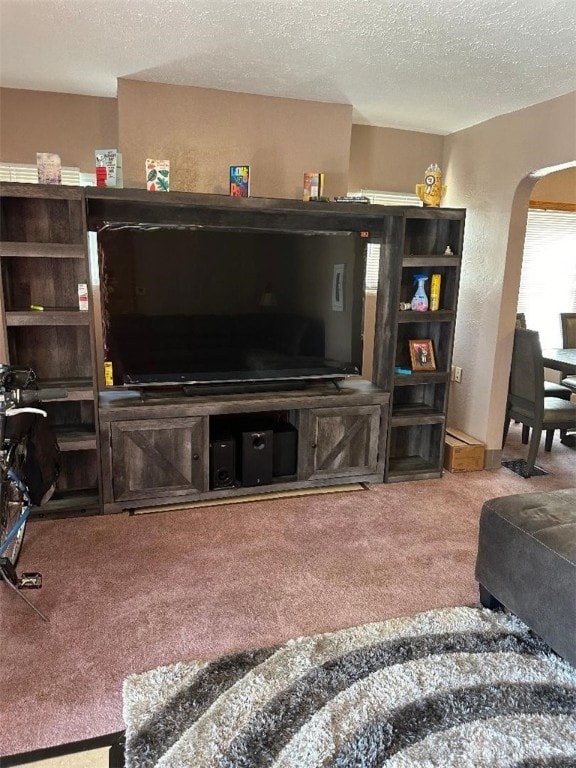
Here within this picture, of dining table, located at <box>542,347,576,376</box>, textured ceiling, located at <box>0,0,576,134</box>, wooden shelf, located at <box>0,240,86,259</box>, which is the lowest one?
dining table, located at <box>542,347,576,376</box>

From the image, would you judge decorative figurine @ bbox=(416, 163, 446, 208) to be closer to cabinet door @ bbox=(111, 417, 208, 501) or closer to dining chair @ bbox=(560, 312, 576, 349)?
cabinet door @ bbox=(111, 417, 208, 501)

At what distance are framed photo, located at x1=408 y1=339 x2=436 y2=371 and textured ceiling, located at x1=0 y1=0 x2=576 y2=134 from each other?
153cm

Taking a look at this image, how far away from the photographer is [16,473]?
2309 millimetres

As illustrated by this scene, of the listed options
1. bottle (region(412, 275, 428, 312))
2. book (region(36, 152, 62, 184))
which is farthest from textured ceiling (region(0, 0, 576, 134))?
bottle (region(412, 275, 428, 312))

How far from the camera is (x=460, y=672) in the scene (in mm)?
1938

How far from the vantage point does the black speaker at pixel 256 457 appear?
3361 millimetres

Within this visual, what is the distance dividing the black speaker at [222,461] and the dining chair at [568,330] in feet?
11.0

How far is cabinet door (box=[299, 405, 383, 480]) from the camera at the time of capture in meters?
3.47

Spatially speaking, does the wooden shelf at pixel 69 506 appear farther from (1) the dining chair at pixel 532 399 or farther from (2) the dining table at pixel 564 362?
(2) the dining table at pixel 564 362

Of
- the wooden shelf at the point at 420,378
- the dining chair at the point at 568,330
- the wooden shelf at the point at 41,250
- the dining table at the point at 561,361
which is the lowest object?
the wooden shelf at the point at 420,378

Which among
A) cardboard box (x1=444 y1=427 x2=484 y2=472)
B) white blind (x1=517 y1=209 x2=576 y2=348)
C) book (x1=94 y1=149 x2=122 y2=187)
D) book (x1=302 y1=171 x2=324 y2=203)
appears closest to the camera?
book (x1=94 y1=149 x2=122 y2=187)

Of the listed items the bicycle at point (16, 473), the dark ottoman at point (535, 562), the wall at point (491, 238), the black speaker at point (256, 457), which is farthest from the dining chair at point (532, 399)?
the bicycle at point (16, 473)

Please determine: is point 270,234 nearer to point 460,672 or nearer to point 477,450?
point 477,450

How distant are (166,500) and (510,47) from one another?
2.93m
